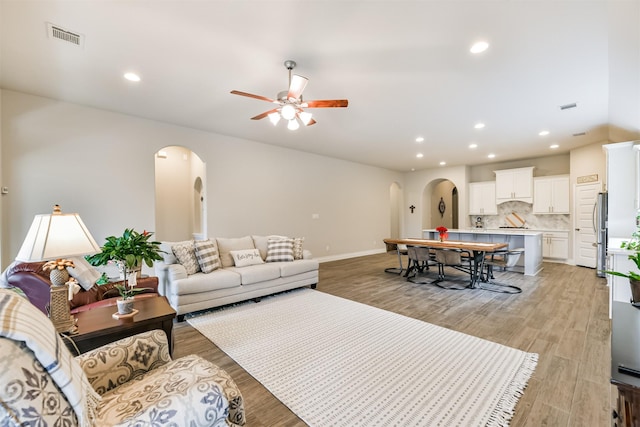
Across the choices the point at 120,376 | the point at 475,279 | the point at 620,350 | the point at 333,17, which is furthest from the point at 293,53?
the point at 475,279

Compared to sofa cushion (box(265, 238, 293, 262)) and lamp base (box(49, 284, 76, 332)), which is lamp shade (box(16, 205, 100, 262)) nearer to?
lamp base (box(49, 284, 76, 332))

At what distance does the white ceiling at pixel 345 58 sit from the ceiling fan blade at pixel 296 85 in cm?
32

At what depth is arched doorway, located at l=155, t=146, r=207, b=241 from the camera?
6.43 metres

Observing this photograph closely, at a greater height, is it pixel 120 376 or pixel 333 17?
pixel 333 17

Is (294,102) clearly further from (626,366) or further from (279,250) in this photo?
(626,366)

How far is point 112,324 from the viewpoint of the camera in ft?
5.82

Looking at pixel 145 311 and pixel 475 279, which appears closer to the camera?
pixel 145 311

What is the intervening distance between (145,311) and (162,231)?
199 inches

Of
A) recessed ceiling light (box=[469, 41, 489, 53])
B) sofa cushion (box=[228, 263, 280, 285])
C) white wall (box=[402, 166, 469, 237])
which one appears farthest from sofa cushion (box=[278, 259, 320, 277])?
white wall (box=[402, 166, 469, 237])

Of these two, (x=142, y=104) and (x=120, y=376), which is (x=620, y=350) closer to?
(x=120, y=376)

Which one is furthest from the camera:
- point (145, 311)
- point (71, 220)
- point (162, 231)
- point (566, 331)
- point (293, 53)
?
point (162, 231)

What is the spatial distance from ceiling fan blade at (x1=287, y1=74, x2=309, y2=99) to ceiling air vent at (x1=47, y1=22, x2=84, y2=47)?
189 cm

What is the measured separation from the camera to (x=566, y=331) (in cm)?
291

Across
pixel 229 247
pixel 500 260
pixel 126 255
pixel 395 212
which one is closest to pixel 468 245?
pixel 500 260
